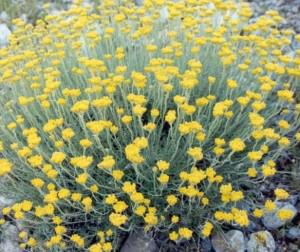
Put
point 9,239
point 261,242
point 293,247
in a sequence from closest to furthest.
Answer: point 261,242 → point 293,247 → point 9,239

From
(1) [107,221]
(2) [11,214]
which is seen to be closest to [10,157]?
(2) [11,214]

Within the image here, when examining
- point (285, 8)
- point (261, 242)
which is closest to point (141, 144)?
point (261, 242)

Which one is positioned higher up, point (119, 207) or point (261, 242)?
point (119, 207)

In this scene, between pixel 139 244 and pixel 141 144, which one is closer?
pixel 141 144

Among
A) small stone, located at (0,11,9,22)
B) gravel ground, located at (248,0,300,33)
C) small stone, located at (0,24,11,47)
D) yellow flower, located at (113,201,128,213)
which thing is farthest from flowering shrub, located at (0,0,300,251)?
small stone, located at (0,11,9,22)

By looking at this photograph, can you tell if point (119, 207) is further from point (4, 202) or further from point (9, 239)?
point (4, 202)
